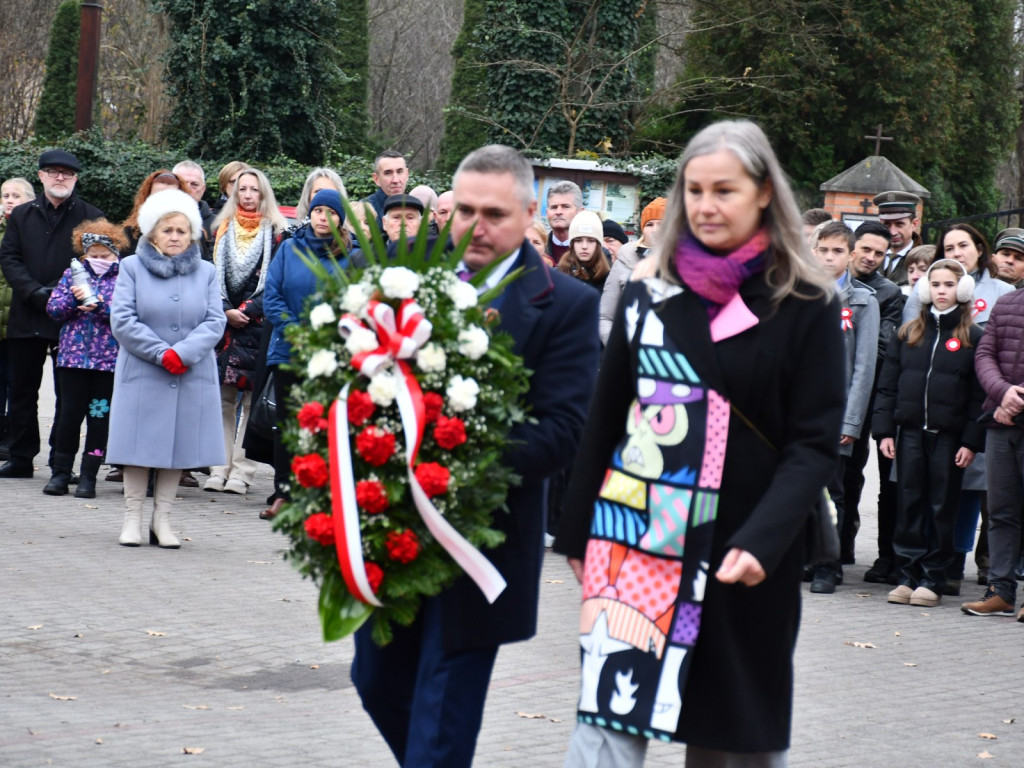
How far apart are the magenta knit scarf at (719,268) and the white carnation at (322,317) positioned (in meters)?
0.88

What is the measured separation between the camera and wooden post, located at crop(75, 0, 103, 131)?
20.8 meters

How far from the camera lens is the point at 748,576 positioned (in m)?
3.44

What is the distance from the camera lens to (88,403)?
10805mm

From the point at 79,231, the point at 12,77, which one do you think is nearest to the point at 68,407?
the point at 79,231

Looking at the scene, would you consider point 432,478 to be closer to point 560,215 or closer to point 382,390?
point 382,390

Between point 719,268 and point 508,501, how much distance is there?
89 cm

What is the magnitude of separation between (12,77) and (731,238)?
111ft

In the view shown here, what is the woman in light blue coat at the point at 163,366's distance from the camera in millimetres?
9055

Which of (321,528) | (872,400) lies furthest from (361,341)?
(872,400)

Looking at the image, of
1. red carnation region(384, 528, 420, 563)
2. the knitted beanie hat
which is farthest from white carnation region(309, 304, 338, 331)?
the knitted beanie hat

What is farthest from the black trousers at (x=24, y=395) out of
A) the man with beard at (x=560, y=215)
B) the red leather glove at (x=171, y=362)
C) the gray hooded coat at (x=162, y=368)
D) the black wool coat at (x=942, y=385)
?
the black wool coat at (x=942, y=385)

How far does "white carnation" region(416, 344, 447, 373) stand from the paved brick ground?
2075 millimetres

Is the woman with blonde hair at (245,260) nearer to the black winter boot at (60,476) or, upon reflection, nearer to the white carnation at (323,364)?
the black winter boot at (60,476)

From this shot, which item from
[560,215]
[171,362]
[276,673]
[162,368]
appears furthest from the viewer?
[560,215]
